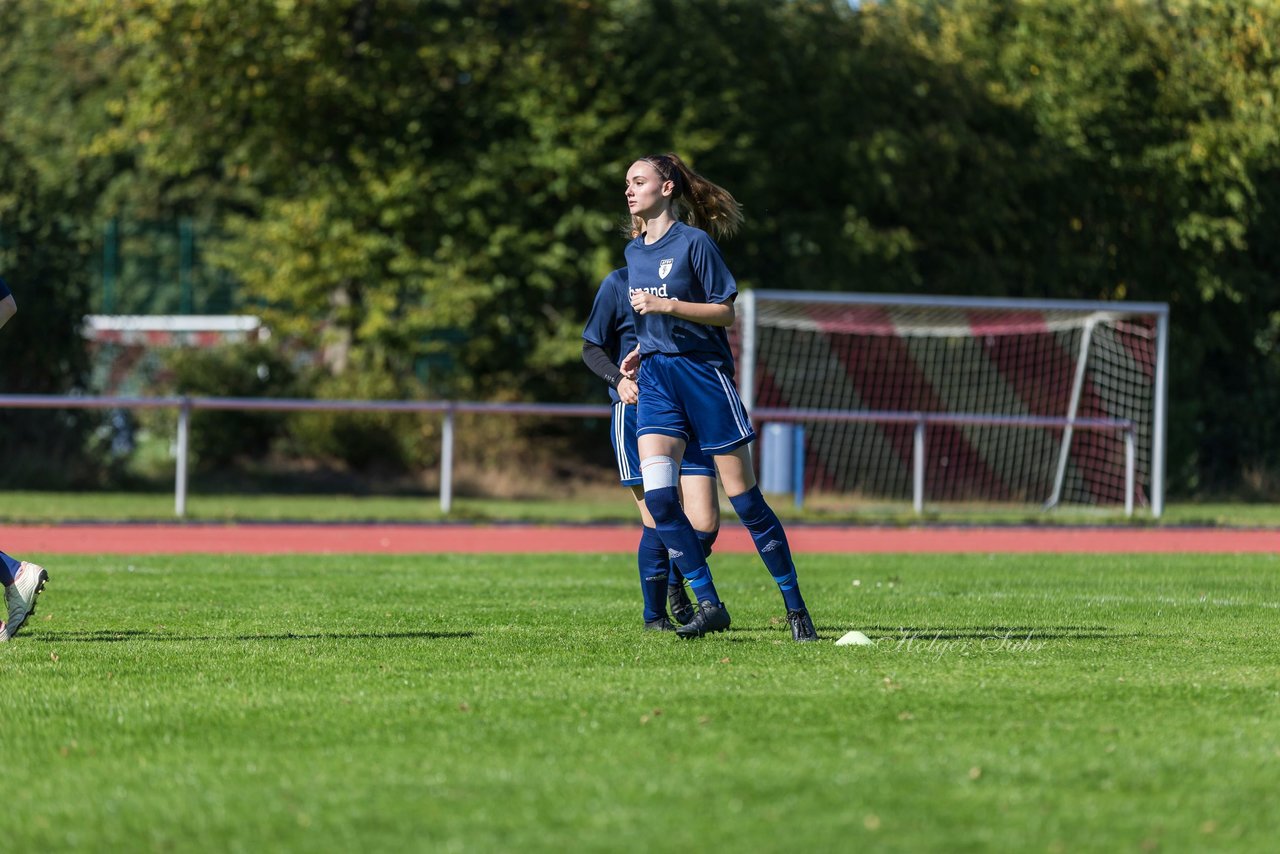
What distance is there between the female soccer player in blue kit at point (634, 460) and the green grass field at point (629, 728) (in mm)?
377

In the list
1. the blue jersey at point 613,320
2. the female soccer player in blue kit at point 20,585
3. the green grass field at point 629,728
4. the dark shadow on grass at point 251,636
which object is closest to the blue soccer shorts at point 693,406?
the blue jersey at point 613,320

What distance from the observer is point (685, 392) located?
7.75 m

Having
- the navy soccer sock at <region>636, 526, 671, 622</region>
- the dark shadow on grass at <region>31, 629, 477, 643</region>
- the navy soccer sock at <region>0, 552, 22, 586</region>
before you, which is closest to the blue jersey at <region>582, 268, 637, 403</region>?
the navy soccer sock at <region>636, 526, 671, 622</region>

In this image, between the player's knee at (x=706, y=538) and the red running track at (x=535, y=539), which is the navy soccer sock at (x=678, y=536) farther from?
the red running track at (x=535, y=539)

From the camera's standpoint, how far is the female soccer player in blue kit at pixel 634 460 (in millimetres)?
8078

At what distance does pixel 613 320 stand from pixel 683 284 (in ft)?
2.10

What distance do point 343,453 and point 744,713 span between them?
21.2 meters

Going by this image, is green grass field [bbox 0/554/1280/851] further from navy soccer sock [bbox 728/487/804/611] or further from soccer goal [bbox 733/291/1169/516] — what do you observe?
soccer goal [bbox 733/291/1169/516]

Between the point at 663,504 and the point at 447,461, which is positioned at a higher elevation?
the point at 663,504

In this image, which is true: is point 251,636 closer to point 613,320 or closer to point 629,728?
point 613,320

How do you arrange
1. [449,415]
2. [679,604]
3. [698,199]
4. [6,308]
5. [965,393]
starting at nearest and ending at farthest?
[6,308], [698,199], [679,604], [449,415], [965,393]

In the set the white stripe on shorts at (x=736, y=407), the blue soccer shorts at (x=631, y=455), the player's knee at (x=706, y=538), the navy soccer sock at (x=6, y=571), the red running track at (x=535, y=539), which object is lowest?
the red running track at (x=535, y=539)

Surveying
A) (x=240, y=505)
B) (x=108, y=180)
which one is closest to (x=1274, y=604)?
(x=240, y=505)

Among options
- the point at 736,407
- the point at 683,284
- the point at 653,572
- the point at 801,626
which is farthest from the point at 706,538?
the point at 683,284
